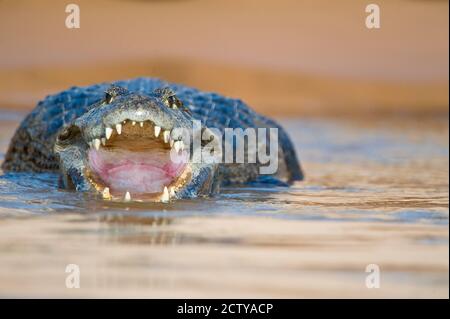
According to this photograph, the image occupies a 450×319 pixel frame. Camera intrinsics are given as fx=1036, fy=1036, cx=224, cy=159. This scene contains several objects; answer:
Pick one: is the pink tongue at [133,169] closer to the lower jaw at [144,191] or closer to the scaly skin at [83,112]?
the lower jaw at [144,191]

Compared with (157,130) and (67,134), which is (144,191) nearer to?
(157,130)

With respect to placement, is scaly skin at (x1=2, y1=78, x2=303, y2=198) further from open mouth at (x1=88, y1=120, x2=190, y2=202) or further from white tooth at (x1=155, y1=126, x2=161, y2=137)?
white tooth at (x1=155, y1=126, x2=161, y2=137)

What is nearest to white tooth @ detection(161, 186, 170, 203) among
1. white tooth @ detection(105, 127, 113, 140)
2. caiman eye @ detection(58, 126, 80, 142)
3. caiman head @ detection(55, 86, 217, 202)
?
caiman head @ detection(55, 86, 217, 202)

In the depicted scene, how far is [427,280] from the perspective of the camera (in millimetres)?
4773

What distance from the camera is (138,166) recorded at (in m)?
7.22

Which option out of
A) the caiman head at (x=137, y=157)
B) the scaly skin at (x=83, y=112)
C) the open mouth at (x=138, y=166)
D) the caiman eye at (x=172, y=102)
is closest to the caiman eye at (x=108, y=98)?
the caiman head at (x=137, y=157)

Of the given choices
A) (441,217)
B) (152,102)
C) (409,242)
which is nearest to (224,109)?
(152,102)

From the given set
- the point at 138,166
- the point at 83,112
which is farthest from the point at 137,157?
the point at 83,112

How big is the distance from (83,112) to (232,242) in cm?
402

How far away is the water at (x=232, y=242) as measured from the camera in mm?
4656

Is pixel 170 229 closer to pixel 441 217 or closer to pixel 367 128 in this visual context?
pixel 441 217

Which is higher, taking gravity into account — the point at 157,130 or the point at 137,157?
the point at 157,130

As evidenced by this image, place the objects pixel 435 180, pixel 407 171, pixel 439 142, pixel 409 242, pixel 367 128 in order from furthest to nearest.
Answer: pixel 367 128, pixel 439 142, pixel 407 171, pixel 435 180, pixel 409 242
